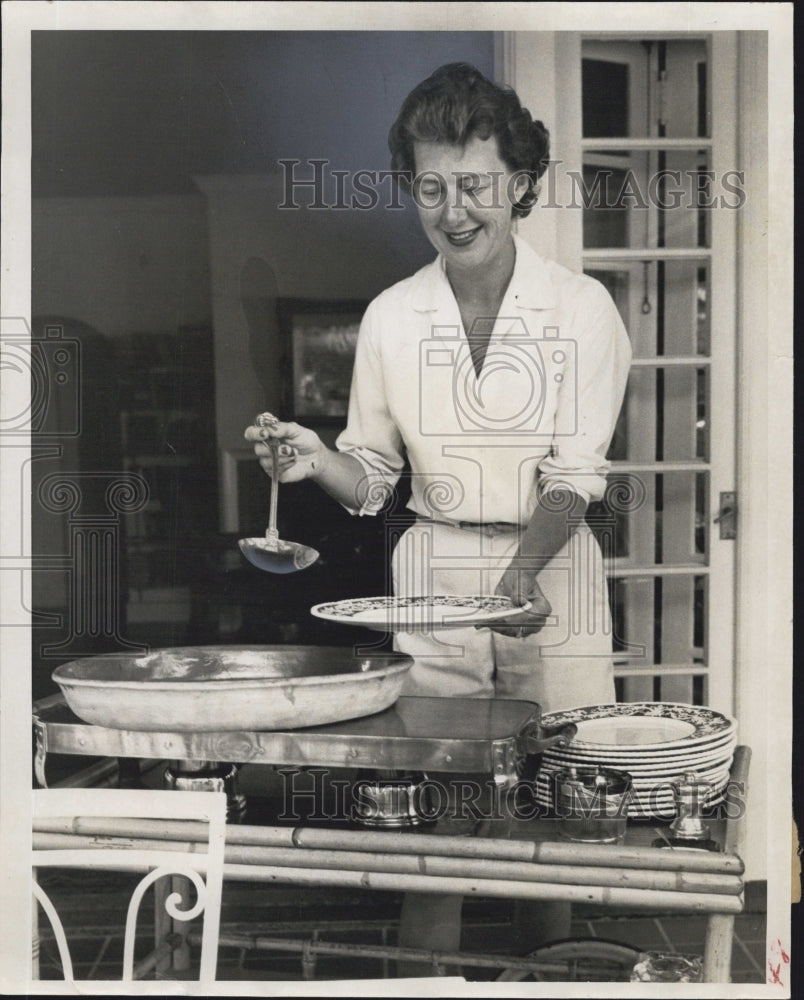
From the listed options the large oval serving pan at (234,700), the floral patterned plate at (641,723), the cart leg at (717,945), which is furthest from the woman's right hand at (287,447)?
the cart leg at (717,945)

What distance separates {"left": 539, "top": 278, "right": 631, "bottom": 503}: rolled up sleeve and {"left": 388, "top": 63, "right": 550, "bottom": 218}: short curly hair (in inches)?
13.4

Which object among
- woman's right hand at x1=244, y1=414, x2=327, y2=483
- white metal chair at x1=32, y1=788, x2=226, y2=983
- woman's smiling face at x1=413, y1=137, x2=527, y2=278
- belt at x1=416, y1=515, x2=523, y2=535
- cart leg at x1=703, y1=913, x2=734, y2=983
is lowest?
cart leg at x1=703, y1=913, x2=734, y2=983

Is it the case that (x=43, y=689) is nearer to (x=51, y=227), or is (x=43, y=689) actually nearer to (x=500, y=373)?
(x=51, y=227)

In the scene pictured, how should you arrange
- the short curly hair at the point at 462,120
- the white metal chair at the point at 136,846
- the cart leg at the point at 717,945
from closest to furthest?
the cart leg at the point at 717,945
the white metal chair at the point at 136,846
the short curly hair at the point at 462,120

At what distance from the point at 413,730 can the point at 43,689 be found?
898 mm

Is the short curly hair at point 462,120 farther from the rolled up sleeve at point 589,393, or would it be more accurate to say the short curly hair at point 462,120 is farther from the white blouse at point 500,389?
the rolled up sleeve at point 589,393

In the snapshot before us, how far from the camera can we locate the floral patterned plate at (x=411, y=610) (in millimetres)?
2357

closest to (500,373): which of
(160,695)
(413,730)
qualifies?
(413,730)

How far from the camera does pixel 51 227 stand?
238cm

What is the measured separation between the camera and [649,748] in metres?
2.16

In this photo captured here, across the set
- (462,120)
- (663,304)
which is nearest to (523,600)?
(663,304)

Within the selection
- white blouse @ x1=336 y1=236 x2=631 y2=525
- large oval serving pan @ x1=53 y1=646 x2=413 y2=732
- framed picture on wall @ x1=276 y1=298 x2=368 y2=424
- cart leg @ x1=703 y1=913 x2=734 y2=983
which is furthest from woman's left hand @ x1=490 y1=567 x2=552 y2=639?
cart leg @ x1=703 y1=913 x2=734 y2=983

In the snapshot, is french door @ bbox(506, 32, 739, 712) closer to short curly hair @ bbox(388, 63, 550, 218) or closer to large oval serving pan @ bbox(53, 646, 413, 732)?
short curly hair @ bbox(388, 63, 550, 218)

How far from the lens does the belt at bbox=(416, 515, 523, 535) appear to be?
2400 millimetres
